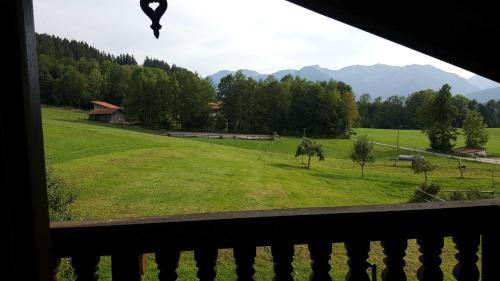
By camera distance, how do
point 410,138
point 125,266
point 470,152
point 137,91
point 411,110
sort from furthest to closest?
point 137,91, point 410,138, point 470,152, point 411,110, point 125,266

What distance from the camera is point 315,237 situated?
1.59 metres

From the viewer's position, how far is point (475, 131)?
1337 inches

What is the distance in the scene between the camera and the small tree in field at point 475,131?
3128cm

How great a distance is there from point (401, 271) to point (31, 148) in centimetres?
159

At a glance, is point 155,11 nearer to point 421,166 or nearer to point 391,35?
point 391,35

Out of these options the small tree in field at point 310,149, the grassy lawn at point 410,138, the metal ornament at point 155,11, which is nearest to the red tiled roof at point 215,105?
the small tree in field at point 310,149

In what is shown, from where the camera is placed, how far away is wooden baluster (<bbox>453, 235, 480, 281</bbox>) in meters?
1.71

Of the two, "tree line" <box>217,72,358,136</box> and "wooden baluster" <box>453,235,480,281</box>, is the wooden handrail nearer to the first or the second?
"wooden baluster" <box>453,235,480,281</box>

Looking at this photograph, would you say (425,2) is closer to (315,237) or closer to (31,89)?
(315,237)

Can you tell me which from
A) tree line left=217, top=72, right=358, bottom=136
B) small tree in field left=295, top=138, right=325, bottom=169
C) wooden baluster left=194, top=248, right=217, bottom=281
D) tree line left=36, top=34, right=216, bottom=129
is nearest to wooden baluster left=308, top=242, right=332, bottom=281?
wooden baluster left=194, top=248, right=217, bottom=281

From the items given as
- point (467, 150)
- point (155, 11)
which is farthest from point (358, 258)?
point (467, 150)

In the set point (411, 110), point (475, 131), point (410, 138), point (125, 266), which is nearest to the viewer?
point (125, 266)

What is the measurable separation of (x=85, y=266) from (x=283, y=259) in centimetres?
84

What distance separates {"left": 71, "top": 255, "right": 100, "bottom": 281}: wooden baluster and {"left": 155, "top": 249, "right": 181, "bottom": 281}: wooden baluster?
0.83 feet
